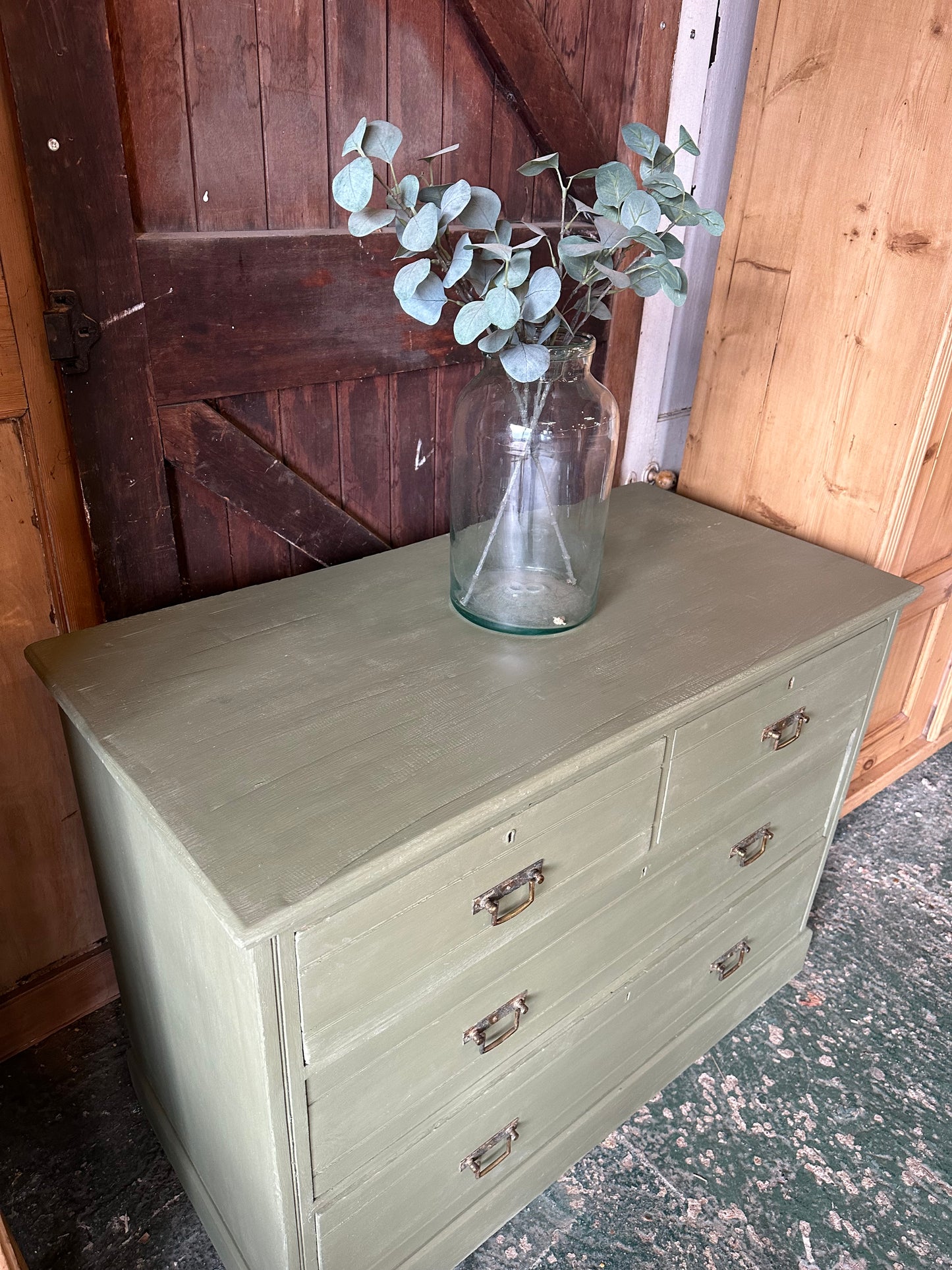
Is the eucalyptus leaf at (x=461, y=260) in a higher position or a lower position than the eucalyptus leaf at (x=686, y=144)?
lower

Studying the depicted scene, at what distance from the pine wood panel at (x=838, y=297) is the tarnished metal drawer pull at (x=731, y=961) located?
0.75m

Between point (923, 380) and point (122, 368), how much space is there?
50.5 inches

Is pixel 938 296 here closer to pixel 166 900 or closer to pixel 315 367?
pixel 315 367

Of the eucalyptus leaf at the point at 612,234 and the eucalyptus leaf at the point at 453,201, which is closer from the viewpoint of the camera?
the eucalyptus leaf at the point at 453,201

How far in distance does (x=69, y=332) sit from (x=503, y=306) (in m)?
0.58

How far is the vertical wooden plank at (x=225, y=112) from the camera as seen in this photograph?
1.19 meters

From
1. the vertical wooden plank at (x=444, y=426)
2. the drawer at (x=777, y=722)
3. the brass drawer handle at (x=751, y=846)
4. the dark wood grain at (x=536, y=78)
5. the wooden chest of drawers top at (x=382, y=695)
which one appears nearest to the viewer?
the wooden chest of drawers top at (x=382, y=695)

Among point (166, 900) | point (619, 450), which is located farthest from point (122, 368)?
point (619, 450)

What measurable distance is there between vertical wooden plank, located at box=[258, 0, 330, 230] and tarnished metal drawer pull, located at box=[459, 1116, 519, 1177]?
135 centimetres

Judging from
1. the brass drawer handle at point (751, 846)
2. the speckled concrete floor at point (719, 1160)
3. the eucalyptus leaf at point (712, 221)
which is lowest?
the speckled concrete floor at point (719, 1160)

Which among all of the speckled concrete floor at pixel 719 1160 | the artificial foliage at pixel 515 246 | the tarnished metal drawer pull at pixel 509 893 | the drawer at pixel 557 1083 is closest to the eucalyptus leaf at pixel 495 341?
the artificial foliage at pixel 515 246

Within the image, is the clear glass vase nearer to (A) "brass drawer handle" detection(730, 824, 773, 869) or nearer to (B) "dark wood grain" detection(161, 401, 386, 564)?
(B) "dark wood grain" detection(161, 401, 386, 564)

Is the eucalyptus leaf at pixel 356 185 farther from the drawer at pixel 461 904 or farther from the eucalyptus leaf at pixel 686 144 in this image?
the drawer at pixel 461 904

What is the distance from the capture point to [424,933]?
102cm
